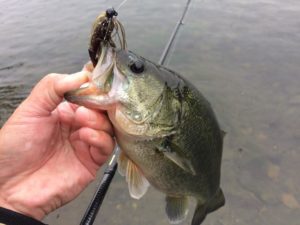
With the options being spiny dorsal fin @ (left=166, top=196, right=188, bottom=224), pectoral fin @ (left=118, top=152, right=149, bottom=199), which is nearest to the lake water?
spiny dorsal fin @ (left=166, top=196, right=188, bottom=224)

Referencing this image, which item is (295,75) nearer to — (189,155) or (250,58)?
(250,58)

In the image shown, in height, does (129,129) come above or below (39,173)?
above

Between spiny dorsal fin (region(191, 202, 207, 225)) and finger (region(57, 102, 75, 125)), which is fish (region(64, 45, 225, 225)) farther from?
finger (region(57, 102, 75, 125))

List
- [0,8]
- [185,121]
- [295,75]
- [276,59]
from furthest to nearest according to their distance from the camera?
[0,8], [276,59], [295,75], [185,121]

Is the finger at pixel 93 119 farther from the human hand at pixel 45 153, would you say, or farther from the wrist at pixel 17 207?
the wrist at pixel 17 207

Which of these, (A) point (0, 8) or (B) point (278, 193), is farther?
(A) point (0, 8)

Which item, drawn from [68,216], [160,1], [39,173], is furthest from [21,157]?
[160,1]
